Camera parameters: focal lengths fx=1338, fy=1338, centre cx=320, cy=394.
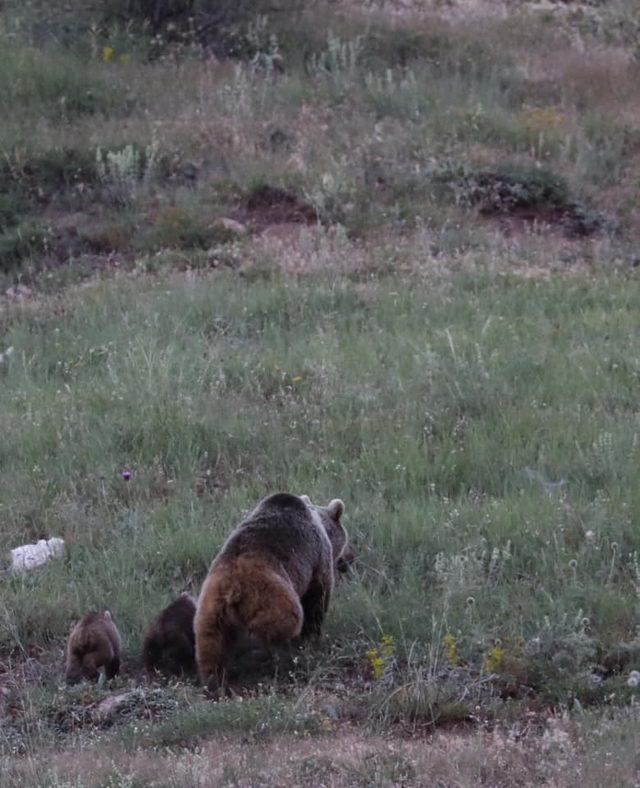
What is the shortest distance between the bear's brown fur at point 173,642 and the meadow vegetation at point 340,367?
236mm

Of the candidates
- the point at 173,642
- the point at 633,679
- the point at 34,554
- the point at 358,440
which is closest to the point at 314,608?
the point at 173,642

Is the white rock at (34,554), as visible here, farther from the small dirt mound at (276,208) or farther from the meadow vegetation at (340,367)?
the small dirt mound at (276,208)

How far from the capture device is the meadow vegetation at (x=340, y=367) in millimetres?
5965

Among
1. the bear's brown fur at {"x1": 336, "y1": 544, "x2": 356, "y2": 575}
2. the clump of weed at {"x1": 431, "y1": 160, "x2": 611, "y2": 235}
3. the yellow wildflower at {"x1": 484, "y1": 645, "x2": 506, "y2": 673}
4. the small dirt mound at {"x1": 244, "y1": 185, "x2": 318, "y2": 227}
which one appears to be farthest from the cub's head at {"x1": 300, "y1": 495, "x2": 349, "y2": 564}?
the clump of weed at {"x1": 431, "y1": 160, "x2": 611, "y2": 235}


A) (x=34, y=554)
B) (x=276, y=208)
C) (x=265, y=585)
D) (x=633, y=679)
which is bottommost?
(x=276, y=208)

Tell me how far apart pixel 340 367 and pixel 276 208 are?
5.52 metres

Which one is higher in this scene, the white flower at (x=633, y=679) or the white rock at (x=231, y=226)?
the white flower at (x=633, y=679)

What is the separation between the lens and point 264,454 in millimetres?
9062

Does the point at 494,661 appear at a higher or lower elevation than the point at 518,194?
higher

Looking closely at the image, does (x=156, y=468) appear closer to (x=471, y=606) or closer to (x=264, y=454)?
(x=264, y=454)

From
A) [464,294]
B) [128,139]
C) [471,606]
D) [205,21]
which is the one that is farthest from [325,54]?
[471,606]

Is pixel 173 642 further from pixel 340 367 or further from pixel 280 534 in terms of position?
pixel 340 367

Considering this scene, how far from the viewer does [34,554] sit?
7.86m

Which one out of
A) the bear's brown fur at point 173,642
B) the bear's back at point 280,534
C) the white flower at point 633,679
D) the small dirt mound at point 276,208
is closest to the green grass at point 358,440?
the white flower at point 633,679
